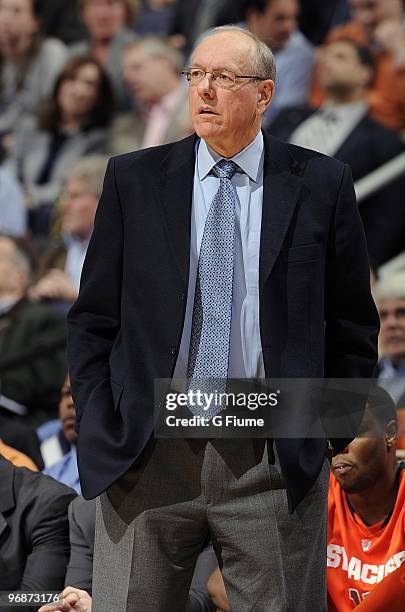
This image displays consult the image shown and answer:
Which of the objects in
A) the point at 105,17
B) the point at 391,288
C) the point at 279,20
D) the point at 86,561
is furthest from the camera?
the point at 105,17

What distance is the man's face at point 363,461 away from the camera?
2.92 metres

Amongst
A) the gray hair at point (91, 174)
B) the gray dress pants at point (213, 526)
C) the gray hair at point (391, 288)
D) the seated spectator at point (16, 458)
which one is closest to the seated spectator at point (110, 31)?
the gray hair at point (91, 174)

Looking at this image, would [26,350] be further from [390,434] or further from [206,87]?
[206,87]

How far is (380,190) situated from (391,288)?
0.95 metres

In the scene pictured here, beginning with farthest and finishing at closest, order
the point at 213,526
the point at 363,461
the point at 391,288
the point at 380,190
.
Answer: the point at 380,190
the point at 391,288
the point at 363,461
the point at 213,526

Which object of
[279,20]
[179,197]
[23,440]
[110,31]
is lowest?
[23,440]

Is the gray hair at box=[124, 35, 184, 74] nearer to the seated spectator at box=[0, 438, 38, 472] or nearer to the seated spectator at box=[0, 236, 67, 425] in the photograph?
the seated spectator at box=[0, 236, 67, 425]

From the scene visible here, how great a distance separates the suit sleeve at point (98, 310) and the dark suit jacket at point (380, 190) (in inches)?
120

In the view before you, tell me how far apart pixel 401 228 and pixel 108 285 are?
10.4 feet

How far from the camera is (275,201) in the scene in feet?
7.30

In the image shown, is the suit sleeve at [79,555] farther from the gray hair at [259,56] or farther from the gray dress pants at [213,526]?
the gray hair at [259,56]

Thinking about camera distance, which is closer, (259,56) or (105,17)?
(259,56)

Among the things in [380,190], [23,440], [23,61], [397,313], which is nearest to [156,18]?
[23,61]

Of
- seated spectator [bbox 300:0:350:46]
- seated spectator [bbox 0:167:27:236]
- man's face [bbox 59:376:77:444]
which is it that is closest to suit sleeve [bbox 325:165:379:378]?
man's face [bbox 59:376:77:444]
